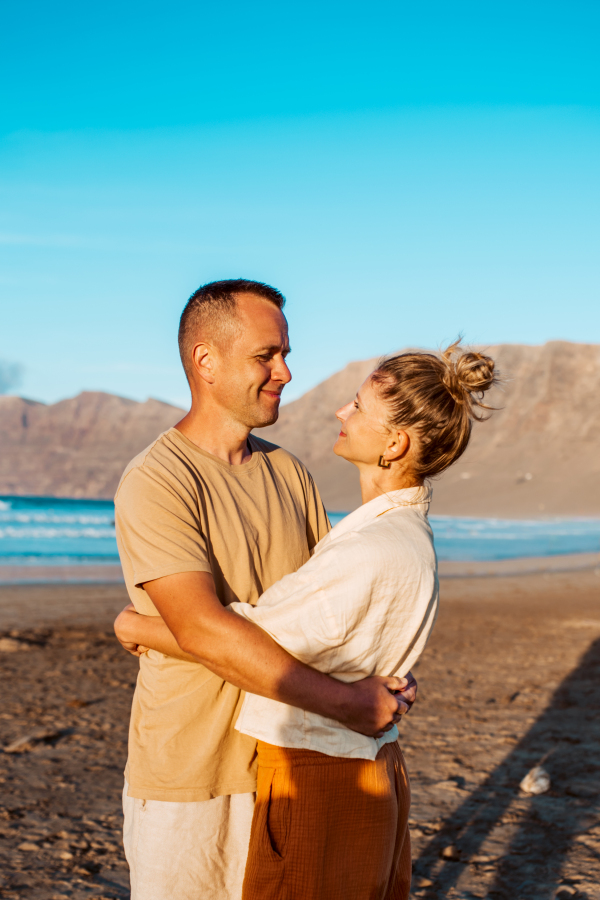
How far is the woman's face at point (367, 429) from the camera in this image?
1883 millimetres

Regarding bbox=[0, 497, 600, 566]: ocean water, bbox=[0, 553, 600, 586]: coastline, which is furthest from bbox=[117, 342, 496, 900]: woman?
bbox=[0, 497, 600, 566]: ocean water

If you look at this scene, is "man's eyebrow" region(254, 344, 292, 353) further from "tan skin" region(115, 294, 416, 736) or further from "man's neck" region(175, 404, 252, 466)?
"man's neck" region(175, 404, 252, 466)

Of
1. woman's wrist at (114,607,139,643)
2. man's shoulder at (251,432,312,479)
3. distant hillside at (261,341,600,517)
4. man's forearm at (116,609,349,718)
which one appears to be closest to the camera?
man's forearm at (116,609,349,718)

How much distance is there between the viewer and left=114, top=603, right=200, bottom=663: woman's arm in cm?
170

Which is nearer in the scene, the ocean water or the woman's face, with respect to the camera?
the woman's face

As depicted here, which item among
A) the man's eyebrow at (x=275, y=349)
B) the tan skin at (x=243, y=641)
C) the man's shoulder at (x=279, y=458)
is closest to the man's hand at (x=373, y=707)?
the tan skin at (x=243, y=641)

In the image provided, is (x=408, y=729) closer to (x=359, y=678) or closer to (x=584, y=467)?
(x=359, y=678)

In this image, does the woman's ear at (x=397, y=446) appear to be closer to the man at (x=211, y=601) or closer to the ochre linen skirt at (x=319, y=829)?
the man at (x=211, y=601)

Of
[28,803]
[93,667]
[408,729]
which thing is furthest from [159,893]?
[93,667]

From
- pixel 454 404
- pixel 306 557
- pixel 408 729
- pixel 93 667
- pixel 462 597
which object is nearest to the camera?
pixel 454 404

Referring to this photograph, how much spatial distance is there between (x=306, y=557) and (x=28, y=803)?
10.4 feet

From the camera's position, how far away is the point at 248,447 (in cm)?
219

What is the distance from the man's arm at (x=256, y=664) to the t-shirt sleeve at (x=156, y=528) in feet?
0.13

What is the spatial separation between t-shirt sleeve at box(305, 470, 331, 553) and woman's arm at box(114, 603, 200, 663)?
0.62 meters
